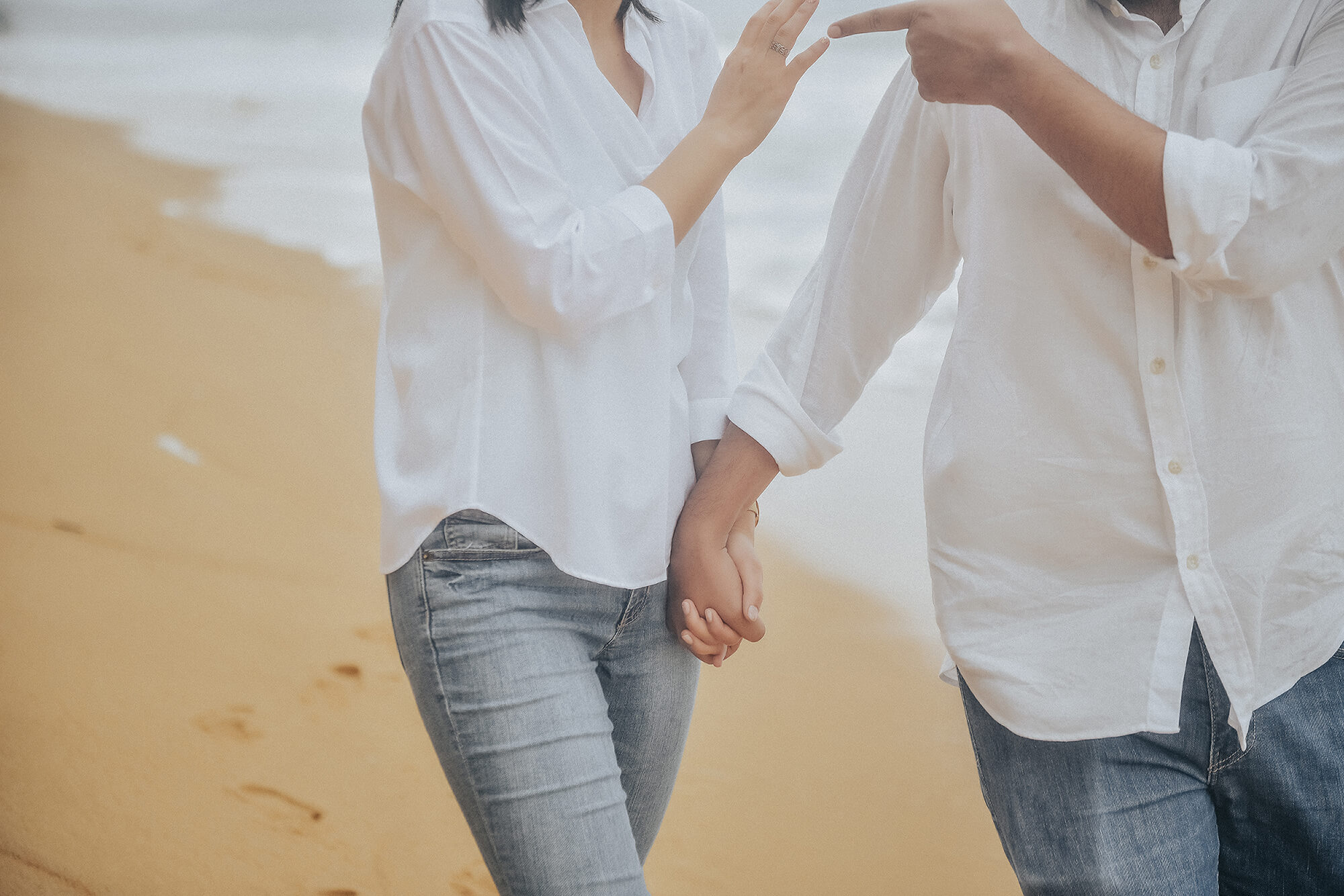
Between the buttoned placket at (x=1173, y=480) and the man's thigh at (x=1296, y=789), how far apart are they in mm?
50

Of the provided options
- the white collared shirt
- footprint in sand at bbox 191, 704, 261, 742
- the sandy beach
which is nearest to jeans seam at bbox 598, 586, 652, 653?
the white collared shirt

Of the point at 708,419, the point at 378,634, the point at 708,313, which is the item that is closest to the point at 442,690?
the point at 708,419

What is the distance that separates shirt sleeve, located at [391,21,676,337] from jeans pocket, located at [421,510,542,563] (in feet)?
0.72

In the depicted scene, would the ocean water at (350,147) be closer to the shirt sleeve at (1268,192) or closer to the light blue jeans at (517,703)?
the light blue jeans at (517,703)

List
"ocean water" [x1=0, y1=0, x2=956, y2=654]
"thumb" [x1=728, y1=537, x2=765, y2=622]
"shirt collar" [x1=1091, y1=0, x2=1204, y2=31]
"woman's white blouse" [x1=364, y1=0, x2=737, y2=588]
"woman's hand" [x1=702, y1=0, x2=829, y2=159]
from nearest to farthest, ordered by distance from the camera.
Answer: "shirt collar" [x1=1091, y1=0, x2=1204, y2=31] → "woman's white blouse" [x1=364, y1=0, x2=737, y2=588] → "woman's hand" [x1=702, y1=0, x2=829, y2=159] → "thumb" [x1=728, y1=537, x2=765, y2=622] → "ocean water" [x1=0, y1=0, x2=956, y2=654]

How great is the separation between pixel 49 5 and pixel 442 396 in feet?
41.4

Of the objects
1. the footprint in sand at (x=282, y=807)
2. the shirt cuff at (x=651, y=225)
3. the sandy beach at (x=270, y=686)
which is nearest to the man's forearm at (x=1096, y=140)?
the shirt cuff at (x=651, y=225)

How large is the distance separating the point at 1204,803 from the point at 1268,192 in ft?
2.03

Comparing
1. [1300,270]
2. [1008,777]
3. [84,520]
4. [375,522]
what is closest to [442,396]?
[1008,777]

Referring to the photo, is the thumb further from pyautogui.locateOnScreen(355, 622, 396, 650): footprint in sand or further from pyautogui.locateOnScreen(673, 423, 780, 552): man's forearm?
pyautogui.locateOnScreen(355, 622, 396, 650): footprint in sand

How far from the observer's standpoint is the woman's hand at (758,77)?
4.40 ft

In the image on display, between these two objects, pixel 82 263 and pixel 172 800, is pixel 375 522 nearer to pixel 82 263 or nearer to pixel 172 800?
pixel 172 800

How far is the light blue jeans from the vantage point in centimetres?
125

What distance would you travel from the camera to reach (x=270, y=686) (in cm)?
296
